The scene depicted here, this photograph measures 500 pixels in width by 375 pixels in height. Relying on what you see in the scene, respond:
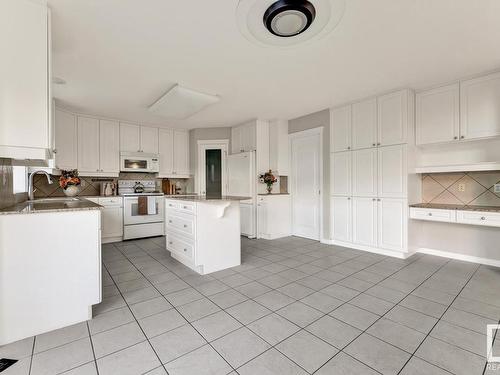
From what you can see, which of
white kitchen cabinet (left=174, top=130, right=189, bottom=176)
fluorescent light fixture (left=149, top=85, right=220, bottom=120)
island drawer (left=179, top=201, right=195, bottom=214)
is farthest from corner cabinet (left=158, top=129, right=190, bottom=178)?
island drawer (left=179, top=201, right=195, bottom=214)

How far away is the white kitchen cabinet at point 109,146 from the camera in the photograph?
4641 mm

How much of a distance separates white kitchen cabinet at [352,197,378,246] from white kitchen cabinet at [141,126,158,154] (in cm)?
411

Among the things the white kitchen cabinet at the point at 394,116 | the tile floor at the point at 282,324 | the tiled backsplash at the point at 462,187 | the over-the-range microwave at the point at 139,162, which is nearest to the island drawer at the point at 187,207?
the tile floor at the point at 282,324

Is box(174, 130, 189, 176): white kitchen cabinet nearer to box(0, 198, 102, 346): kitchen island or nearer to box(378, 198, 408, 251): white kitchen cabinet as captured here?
box(0, 198, 102, 346): kitchen island

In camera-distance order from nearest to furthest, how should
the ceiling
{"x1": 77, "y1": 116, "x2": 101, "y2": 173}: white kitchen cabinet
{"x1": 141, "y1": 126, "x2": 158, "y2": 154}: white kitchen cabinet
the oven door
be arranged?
1. the ceiling
2. {"x1": 77, "y1": 116, "x2": 101, "y2": 173}: white kitchen cabinet
3. the oven door
4. {"x1": 141, "y1": 126, "x2": 158, "y2": 154}: white kitchen cabinet

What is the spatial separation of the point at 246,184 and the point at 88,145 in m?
3.04

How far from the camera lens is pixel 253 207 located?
4789mm

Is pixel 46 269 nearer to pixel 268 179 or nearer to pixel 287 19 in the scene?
pixel 287 19

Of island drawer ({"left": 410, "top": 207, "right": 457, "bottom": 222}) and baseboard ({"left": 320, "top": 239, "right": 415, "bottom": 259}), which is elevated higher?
island drawer ({"left": 410, "top": 207, "right": 457, "bottom": 222})

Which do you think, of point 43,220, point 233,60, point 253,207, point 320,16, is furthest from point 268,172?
point 43,220

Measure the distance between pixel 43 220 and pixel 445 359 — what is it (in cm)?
286

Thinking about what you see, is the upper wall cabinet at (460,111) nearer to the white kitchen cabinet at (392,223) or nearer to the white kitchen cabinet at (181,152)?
the white kitchen cabinet at (392,223)

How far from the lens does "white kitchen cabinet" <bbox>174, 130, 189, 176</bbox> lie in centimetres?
552

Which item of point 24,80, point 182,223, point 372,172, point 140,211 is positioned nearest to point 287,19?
point 24,80
